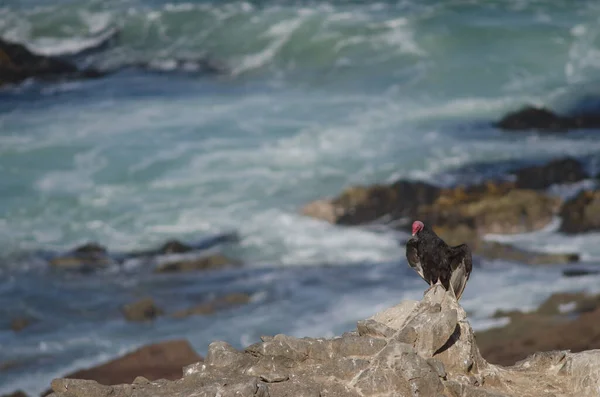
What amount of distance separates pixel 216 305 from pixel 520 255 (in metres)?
9.13

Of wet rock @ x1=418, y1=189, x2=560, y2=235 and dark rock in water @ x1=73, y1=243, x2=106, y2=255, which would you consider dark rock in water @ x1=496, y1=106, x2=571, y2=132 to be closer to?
wet rock @ x1=418, y1=189, x2=560, y2=235

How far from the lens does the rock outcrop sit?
Result: 12.6 metres

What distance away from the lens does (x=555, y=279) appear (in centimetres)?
3538

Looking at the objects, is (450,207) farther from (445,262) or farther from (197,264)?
(445,262)

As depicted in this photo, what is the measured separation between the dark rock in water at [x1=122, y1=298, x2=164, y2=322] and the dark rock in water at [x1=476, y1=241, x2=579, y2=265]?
9816 millimetres

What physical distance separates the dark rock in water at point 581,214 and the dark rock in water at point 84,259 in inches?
558

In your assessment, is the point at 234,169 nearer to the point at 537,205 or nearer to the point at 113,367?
the point at 537,205

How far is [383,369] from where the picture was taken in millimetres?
12719

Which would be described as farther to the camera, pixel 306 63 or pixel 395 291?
pixel 306 63

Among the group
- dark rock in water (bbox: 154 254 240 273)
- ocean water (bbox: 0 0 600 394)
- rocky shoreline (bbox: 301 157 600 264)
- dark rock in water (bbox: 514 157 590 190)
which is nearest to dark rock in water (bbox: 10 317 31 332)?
ocean water (bbox: 0 0 600 394)

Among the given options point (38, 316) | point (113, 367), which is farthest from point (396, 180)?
point (113, 367)

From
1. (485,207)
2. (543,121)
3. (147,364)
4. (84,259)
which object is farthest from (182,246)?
(543,121)

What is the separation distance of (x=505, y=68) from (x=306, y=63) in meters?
8.99

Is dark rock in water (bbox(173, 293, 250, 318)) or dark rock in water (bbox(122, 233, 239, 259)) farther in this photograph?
dark rock in water (bbox(122, 233, 239, 259))
